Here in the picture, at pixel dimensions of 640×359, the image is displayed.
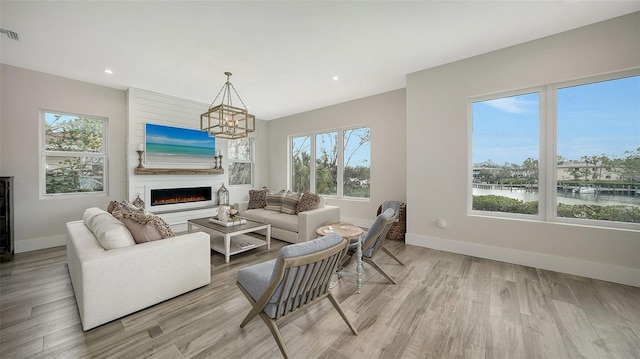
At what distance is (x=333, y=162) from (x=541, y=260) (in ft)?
13.5

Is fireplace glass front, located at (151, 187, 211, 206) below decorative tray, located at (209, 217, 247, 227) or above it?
above

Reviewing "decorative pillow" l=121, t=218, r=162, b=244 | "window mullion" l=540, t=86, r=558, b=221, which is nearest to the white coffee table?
"decorative pillow" l=121, t=218, r=162, b=244

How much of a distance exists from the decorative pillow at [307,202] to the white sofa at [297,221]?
100 mm

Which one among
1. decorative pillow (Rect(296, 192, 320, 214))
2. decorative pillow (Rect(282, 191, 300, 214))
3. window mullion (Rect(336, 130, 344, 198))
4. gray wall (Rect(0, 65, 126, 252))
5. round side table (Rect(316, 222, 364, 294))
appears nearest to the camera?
round side table (Rect(316, 222, 364, 294))

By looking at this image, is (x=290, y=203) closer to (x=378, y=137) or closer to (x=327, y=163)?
(x=327, y=163)

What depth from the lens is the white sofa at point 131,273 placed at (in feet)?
6.24

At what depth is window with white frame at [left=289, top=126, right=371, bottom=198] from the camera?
17.9 ft

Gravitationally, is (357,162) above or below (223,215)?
above

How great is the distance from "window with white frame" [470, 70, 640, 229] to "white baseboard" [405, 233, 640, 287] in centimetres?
48

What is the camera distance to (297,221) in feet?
13.2

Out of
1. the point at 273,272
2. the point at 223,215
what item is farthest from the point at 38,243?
the point at 273,272

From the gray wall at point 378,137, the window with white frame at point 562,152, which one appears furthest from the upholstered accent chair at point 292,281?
the gray wall at point 378,137

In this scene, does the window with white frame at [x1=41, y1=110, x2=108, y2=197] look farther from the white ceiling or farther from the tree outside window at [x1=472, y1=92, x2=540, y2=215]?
the tree outside window at [x1=472, y1=92, x2=540, y2=215]

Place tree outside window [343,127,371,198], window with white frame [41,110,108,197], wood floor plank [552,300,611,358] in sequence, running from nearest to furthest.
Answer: wood floor plank [552,300,611,358], window with white frame [41,110,108,197], tree outside window [343,127,371,198]
